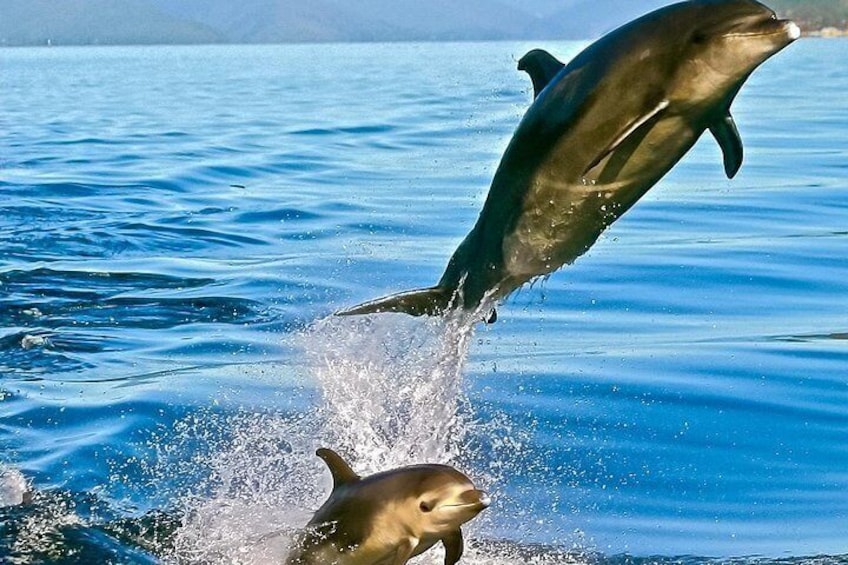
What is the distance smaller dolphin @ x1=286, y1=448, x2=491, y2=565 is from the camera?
5074mm

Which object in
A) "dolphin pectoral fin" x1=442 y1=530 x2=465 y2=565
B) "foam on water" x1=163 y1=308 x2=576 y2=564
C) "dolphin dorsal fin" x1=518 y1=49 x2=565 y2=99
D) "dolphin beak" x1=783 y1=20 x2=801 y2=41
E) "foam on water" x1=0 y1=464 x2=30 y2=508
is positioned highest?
"dolphin beak" x1=783 y1=20 x2=801 y2=41

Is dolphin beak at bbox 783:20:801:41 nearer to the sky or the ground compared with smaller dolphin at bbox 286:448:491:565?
nearer to the sky

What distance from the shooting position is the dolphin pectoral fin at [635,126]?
5473mm

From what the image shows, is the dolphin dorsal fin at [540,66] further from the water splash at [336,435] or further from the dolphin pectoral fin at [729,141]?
the water splash at [336,435]

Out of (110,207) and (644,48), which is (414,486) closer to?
(644,48)

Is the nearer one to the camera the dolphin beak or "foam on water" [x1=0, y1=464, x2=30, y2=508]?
the dolphin beak

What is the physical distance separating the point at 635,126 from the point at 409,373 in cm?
446

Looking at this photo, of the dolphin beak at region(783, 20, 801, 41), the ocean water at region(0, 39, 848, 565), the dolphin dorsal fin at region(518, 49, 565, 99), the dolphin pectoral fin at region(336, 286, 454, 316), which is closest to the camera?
the dolphin beak at region(783, 20, 801, 41)

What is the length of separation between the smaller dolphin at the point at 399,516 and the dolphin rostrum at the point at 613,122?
1.14 metres

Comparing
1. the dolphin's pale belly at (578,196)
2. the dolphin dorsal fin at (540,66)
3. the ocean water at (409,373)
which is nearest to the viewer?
the dolphin's pale belly at (578,196)

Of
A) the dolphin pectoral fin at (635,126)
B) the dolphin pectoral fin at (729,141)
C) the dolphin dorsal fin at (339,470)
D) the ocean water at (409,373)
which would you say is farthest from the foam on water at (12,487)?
the dolphin pectoral fin at (729,141)

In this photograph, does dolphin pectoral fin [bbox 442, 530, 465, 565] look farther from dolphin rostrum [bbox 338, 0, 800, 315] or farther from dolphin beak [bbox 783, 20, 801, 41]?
dolphin beak [bbox 783, 20, 801, 41]

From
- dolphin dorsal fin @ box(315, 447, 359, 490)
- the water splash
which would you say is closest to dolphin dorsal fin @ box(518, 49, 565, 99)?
the water splash

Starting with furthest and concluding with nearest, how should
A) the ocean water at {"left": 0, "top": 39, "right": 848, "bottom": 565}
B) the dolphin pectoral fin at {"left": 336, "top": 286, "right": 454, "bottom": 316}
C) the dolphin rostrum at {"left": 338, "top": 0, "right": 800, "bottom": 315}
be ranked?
the ocean water at {"left": 0, "top": 39, "right": 848, "bottom": 565} → the dolphin pectoral fin at {"left": 336, "top": 286, "right": 454, "bottom": 316} → the dolphin rostrum at {"left": 338, "top": 0, "right": 800, "bottom": 315}
